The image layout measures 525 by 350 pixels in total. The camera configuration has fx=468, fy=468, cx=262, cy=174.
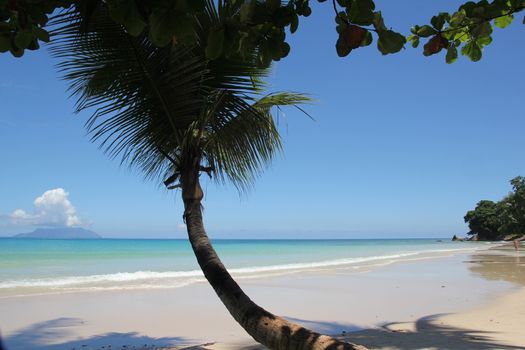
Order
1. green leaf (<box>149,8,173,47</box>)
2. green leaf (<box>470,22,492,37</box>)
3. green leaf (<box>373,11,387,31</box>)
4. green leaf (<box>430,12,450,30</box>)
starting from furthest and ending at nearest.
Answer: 1. green leaf (<box>470,22,492,37</box>)
2. green leaf (<box>430,12,450,30</box>)
3. green leaf (<box>373,11,387,31</box>)
4. green leaf (<box>149,8,173,47</box>)

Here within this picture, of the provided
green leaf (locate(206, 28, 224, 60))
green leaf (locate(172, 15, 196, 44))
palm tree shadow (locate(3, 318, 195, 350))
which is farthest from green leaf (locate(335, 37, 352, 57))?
palm tree shadow (locate(3, 318, 195, 350))

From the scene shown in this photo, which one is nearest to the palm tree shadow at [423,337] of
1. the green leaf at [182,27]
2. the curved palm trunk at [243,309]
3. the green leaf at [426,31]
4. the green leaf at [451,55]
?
the curved palm trunk at [243,309]

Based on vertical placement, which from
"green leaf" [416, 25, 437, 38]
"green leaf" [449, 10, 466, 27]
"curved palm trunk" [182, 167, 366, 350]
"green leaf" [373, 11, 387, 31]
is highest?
"green leaf" [449, 10, 466, 27]

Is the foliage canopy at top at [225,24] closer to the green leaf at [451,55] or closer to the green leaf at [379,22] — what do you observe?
the green leaf at [379,22]

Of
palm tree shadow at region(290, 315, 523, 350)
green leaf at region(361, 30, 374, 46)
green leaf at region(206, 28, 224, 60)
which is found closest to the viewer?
green leaf at region(206, 28, 224, 60)

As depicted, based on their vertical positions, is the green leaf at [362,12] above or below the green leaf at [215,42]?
above

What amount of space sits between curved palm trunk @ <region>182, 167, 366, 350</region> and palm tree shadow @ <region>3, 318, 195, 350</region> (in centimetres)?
294

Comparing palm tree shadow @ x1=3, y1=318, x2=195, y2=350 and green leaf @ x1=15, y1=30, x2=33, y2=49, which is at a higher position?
green leaf @ x1=15, y1=30, x2=33, y2=49

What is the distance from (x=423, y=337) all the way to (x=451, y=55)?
470 centimetres

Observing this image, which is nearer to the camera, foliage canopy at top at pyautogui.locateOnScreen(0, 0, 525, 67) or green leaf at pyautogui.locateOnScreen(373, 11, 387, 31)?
foliage canopy at top at pyautogui.locateOnScreen(0, 0, 525, 67)

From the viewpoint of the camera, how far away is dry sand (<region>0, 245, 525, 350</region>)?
21.0ft

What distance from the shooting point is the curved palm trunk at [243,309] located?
10.0 feet

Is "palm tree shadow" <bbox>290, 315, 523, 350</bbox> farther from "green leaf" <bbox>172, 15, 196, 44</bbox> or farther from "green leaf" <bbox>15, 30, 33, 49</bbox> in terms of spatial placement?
"green leaf" <bbox>15, 30, 33, 49</bbox>

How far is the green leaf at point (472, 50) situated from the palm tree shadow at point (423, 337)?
397 cm
